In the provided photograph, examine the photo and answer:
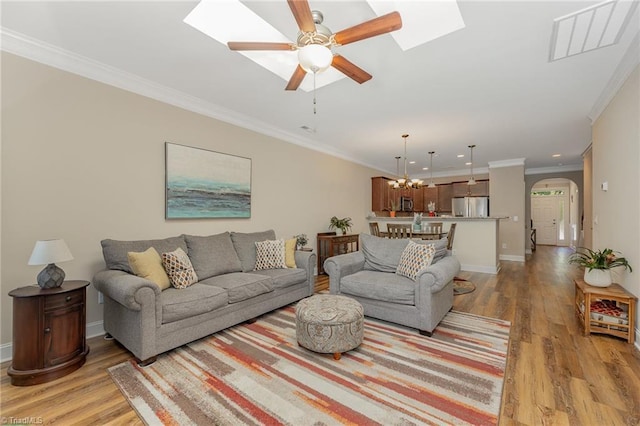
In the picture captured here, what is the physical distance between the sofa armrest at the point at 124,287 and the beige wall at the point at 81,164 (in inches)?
19.5

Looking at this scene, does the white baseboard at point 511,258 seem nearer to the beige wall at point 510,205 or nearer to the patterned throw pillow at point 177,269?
the beige wall at point 510,205

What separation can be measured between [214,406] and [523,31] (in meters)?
3.58

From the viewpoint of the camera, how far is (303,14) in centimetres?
162

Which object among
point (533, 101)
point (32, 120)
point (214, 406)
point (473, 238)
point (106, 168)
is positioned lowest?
point (214, 406)

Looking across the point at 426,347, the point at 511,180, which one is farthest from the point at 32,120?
the point at 511,180

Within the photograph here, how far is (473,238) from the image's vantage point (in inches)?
238

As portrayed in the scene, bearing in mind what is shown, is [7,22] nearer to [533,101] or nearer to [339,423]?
[339,423]

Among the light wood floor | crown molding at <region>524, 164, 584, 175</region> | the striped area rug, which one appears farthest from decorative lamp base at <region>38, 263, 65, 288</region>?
crown molding at <region>524, 164, 584, 175</region>

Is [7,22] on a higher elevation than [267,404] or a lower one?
higher

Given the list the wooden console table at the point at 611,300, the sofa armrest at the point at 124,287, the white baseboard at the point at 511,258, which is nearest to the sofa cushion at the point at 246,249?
the sofa armrest at the point at 124,287

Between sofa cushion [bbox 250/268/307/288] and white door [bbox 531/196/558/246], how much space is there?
12189mm

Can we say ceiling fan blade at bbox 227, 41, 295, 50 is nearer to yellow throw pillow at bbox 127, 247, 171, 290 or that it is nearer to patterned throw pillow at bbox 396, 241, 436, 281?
yellow throw pillow at bbox 127, 247, 171, 290

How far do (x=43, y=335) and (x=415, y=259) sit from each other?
3.36 meters

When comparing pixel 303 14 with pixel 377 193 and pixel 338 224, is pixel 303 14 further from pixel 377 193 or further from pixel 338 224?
pixel 377 193
